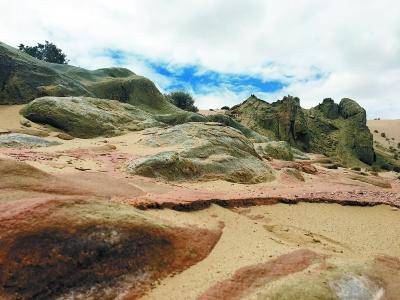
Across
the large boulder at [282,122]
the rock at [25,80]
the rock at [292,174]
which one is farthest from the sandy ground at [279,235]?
the large boulder at [282,122]

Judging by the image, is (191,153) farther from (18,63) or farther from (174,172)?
(18,63)

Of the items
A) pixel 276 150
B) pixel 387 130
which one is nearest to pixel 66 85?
pixel 276 150

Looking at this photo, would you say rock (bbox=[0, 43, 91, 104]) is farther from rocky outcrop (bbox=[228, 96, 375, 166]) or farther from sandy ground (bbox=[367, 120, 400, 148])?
sandy ground (bbox=[367, 120, 400, 148])

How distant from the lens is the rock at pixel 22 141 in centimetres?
1359

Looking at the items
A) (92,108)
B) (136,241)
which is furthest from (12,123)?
(136,241)

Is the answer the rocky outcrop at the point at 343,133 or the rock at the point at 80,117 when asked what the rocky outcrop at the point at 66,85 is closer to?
the rock at the point at 80,117

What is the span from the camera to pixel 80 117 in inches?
733

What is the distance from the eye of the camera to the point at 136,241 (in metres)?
6.13

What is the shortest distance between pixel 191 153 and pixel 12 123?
7.89 meters

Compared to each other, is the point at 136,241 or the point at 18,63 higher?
the point at 18,63

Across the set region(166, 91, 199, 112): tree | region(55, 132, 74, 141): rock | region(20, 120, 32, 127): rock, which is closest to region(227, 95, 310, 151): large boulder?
region(166, 91, 199, 112): tree

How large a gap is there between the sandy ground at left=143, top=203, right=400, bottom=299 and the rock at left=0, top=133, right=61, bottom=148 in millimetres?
7594

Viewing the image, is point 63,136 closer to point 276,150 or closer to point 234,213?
point 234,213

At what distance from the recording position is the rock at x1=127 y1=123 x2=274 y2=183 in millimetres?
12180
